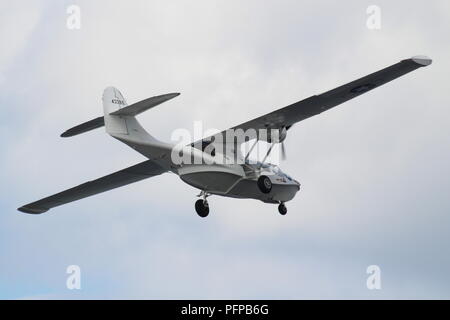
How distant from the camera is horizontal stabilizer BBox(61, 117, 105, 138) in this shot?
100 ft

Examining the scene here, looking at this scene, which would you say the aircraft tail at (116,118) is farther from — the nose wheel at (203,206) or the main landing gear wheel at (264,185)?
the main landing gear wheel at (264,185)

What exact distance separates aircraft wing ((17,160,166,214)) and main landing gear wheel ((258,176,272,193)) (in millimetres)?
4378

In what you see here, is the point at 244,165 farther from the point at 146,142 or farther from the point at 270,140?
the point at 146,142

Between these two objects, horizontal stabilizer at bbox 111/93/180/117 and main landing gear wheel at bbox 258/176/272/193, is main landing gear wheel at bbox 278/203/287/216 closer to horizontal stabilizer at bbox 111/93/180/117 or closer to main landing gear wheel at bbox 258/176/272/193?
main landing gear wheel at bbox 258/176/272/193

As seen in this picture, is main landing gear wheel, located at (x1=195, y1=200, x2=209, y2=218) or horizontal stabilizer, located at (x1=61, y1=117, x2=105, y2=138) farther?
main landing gear wheel, located at (x1=195, y1=200, x2=209, y2=218)

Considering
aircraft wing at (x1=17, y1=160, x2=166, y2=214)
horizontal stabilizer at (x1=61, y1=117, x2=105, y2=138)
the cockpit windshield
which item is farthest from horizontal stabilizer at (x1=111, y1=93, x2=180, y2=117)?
the cockpit windshield

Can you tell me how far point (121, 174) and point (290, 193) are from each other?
262 inches

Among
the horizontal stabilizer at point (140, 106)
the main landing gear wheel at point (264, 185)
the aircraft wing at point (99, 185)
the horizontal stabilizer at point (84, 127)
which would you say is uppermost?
the horizontal stabilizer at point (140, 106)

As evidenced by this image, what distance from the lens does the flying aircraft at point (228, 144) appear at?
2970 centimetres

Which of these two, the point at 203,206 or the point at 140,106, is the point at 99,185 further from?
the point at 140,106

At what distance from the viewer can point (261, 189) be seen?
104ft

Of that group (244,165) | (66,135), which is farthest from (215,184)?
(66,135)

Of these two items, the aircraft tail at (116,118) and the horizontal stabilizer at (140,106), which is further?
the aircraft tail at (116,118)

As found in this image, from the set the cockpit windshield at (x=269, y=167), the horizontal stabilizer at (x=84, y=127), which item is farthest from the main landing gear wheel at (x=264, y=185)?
the horizontal stabilizer at (x=84, y=127)
